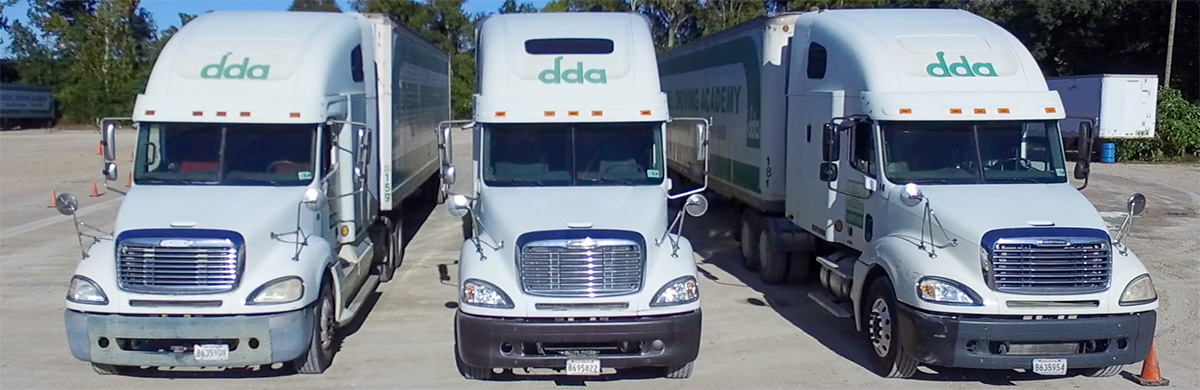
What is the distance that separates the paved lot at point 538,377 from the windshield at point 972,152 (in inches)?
70.2

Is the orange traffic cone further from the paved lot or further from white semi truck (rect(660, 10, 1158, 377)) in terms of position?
white semi truck (rect(660, 10, 1158, 377))

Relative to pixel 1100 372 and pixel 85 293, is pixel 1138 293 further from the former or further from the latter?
pixel 85 293

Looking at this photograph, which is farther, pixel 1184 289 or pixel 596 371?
pixel 1184 289

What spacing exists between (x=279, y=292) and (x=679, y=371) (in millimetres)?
3363

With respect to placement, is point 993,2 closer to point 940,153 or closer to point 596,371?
point 940,153

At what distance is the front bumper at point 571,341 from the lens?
25.8 feet

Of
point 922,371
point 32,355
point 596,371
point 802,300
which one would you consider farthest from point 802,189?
point 32,355

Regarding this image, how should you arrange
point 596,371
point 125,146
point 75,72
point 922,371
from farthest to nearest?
point 75,72 < point 125,146 < point 922,371 < point 596,371

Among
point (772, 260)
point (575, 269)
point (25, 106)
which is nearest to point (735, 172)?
point (772, 260)

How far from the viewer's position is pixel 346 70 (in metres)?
10.6

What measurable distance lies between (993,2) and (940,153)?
41523 mm

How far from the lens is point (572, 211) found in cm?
862

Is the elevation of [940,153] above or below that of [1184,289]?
above

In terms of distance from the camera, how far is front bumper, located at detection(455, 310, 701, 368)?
7852 mm
